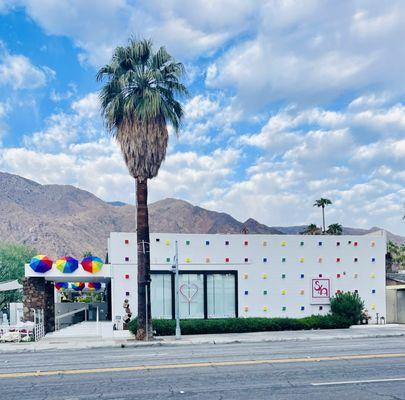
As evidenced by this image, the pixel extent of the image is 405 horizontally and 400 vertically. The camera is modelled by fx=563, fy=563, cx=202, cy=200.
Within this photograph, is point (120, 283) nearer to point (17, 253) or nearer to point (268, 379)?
point (268, 379)

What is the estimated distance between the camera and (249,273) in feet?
120

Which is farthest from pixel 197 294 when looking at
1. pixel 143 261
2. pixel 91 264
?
pixel 143 261

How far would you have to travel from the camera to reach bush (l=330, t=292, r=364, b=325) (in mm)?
35312

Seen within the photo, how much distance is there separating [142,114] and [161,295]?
483 inches

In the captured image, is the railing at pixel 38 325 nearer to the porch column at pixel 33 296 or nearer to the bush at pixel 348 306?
the porch column at pixel 33 296

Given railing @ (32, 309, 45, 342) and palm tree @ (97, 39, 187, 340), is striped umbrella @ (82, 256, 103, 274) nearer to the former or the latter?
railing @ (32, 309, 45, 342)

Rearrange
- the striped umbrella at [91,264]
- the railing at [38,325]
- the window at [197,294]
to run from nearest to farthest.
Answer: the railing at [38,325] → the striped umbrella at [91,264] → the window at [197,294]

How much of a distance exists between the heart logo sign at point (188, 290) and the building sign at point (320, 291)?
8.01 meters

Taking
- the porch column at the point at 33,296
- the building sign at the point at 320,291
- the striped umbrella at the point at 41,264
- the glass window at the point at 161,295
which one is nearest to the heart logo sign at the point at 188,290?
the glass window at the point at 161,295

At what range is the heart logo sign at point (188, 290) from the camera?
3553cm

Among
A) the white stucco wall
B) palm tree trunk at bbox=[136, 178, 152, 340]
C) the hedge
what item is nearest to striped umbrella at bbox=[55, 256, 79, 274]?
the white stucco wall

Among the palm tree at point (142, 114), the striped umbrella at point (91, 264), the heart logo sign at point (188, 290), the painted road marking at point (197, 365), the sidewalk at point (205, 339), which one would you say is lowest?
the sidewalk at point (205, 339)

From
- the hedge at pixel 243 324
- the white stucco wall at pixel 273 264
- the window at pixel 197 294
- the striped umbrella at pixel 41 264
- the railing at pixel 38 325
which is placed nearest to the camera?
the railing at pixel 38 325

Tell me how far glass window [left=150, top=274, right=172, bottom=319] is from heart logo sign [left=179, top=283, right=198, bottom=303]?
83 cm
